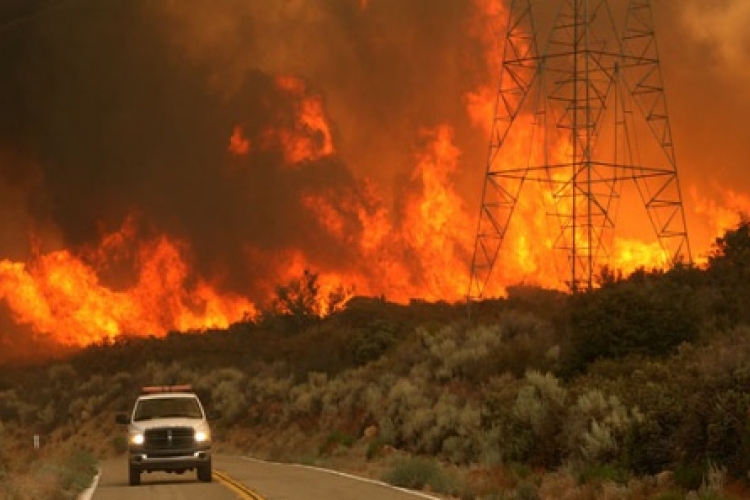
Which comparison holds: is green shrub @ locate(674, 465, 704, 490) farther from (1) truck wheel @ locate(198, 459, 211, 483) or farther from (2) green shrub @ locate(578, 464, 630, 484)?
(1) truck wheel @ locate(198, 459, 211, 483)

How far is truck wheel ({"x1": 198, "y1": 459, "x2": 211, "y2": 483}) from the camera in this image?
110 feet

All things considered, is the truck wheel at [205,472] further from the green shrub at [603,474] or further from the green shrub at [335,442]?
the green shrub at [335,442]

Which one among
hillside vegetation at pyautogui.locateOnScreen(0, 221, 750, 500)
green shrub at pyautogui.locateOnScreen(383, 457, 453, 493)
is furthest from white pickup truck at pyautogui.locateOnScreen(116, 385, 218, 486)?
green shrub at pyautogui.locateOnScreen(383, 457, 453, 493)

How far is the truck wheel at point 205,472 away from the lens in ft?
110

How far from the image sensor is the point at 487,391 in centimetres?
4166

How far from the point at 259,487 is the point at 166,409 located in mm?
5493

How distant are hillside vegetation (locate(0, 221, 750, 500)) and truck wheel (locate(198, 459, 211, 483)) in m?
3.25

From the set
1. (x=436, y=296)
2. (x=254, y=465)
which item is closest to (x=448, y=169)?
(x=436, y=296)

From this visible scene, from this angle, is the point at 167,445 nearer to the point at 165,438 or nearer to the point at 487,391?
the point at 165,438

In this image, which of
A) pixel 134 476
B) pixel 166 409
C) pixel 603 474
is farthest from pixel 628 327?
pixel 603 474

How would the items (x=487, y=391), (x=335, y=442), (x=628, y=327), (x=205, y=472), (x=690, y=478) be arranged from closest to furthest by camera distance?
1. (x=690, y=478)
2. (x=205, y=472)
3. (x=628, y=327)
4. (x=487, y=391)
5. (x=335, y=442)

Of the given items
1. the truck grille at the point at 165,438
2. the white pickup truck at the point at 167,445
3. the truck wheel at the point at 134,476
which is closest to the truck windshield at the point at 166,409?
the white pickup truck at the point at 167,445

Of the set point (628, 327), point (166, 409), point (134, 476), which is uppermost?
point (628, 327)

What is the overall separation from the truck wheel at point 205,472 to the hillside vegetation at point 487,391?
3251 millimetres
